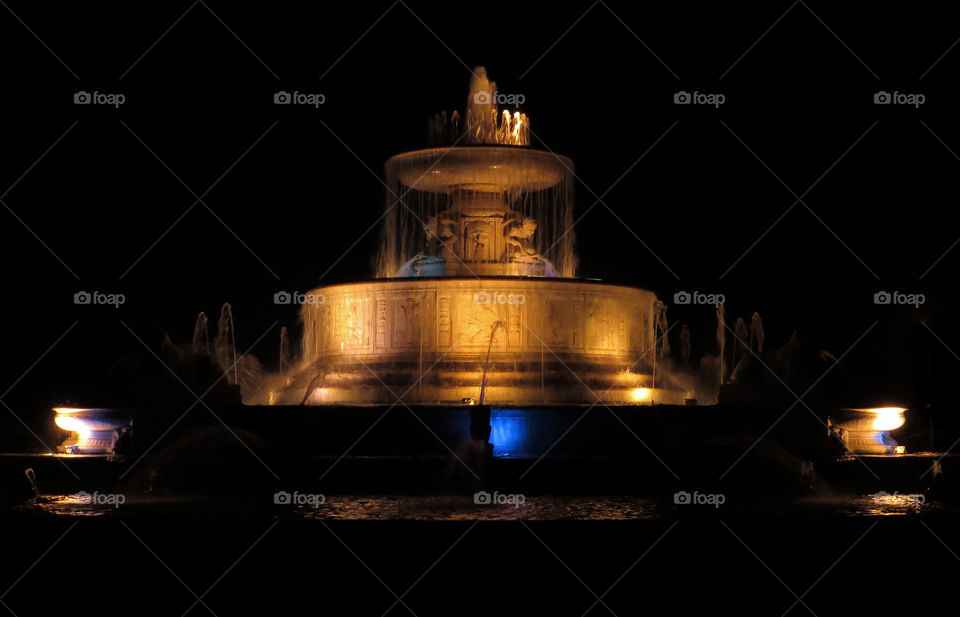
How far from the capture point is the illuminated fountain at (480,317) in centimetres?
1955

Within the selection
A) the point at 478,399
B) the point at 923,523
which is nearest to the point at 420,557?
the point at 923,523

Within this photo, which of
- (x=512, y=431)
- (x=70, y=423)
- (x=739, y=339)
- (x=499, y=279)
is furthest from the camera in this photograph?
(x=739, y=339)

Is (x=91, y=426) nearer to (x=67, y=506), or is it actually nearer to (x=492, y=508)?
(x=67, y=506)

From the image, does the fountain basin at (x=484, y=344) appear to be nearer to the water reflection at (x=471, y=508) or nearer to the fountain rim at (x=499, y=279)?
the fountain rim at (x=499, y=279)

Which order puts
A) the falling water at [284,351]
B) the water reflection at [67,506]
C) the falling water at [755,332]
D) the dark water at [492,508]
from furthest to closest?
the falling water at [284,351] < the falling water at [755,332] < the water reflection at [67,506] < the dark water at [492,508]

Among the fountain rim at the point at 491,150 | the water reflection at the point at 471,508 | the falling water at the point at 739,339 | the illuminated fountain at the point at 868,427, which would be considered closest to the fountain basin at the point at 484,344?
the falling water at the point at 739,339

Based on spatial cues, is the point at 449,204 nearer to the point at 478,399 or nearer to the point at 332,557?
the point at 478,399

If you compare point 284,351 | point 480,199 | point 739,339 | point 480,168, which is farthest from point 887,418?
point 284,351

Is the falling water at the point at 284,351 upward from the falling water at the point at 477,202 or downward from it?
downward

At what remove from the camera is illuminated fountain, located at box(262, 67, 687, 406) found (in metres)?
19.5

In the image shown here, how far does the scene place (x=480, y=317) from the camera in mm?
19750

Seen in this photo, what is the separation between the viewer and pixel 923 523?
1011 centimetres

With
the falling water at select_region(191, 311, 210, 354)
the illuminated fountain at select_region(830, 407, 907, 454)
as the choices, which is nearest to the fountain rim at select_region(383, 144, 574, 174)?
the falling water at select_region(191, 311, 210, 354)

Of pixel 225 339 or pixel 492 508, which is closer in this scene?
pixel 492 508
